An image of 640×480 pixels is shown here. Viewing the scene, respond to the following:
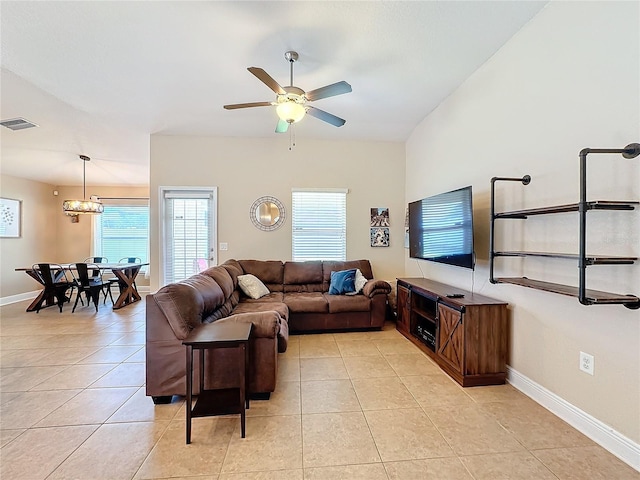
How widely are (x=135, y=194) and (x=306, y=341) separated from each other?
6.00 metres

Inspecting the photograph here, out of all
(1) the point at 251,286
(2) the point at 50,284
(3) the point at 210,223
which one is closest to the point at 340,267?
(1) the point at 251,286

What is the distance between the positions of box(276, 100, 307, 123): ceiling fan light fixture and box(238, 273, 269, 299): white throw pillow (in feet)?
7.81

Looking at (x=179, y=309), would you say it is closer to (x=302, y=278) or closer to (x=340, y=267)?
(x=302, y=278)

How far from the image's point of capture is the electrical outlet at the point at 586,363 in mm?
1923

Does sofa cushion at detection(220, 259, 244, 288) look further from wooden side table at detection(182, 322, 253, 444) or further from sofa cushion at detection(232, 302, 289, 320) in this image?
wooden side table at detection(182, 322, 253, 444)

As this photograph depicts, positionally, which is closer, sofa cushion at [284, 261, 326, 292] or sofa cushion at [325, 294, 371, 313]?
sofa cushion at [325, 294, 371, 313]

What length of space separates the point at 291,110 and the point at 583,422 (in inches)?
127

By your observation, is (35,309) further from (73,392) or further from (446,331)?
(446,331)

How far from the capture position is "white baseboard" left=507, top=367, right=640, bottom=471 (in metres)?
1.69

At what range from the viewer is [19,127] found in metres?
4.18

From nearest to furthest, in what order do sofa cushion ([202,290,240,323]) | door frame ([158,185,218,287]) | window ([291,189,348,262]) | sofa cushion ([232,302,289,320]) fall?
sofa cushion ([202,290,240,323])
sofa cushion ([232,302,289,320])
door frame ([158,185,218,287])
window ([291,189,348,262])

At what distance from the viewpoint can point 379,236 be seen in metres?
5.11

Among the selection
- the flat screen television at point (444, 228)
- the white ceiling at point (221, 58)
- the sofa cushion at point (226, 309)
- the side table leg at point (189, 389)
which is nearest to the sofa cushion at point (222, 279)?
the sofa cushion at point (226, 309)

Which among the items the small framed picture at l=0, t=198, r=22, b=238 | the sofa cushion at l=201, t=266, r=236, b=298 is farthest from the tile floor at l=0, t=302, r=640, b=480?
the small framed picture at l=0, t=198, r=22, b=238
